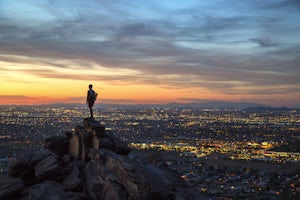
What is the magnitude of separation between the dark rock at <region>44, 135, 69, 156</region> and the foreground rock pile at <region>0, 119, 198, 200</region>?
15 centimetres

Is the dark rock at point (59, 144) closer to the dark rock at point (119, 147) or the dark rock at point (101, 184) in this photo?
the dark rock at point (119, 147)

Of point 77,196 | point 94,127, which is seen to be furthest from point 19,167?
point 94,127

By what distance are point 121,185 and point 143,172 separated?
1.94 meters

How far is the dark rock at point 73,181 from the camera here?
98.0ft

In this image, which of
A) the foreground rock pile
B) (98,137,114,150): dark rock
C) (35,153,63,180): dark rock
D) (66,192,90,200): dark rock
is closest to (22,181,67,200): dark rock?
the foreground rock pile

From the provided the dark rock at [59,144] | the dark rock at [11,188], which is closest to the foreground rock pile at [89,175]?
the dark rock at [11,188]

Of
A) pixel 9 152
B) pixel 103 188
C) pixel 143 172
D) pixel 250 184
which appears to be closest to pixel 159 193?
pixel 143 172

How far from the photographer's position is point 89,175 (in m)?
30.9

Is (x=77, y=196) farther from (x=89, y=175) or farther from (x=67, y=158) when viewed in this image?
(x=67, y=158)

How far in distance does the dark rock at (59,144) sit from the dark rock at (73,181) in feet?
16.1

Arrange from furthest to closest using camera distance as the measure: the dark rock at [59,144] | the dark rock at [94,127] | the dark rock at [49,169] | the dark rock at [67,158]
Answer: the dark rock at [59,144]
the dark rock at [94,127]
the dark rock at [67,158]
the dark rock at [49,169]

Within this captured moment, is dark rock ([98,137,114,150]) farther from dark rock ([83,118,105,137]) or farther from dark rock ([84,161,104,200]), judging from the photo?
dark rock ([84,161,104,200])

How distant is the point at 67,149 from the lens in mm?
36281

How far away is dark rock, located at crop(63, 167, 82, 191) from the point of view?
29875 millimetres
